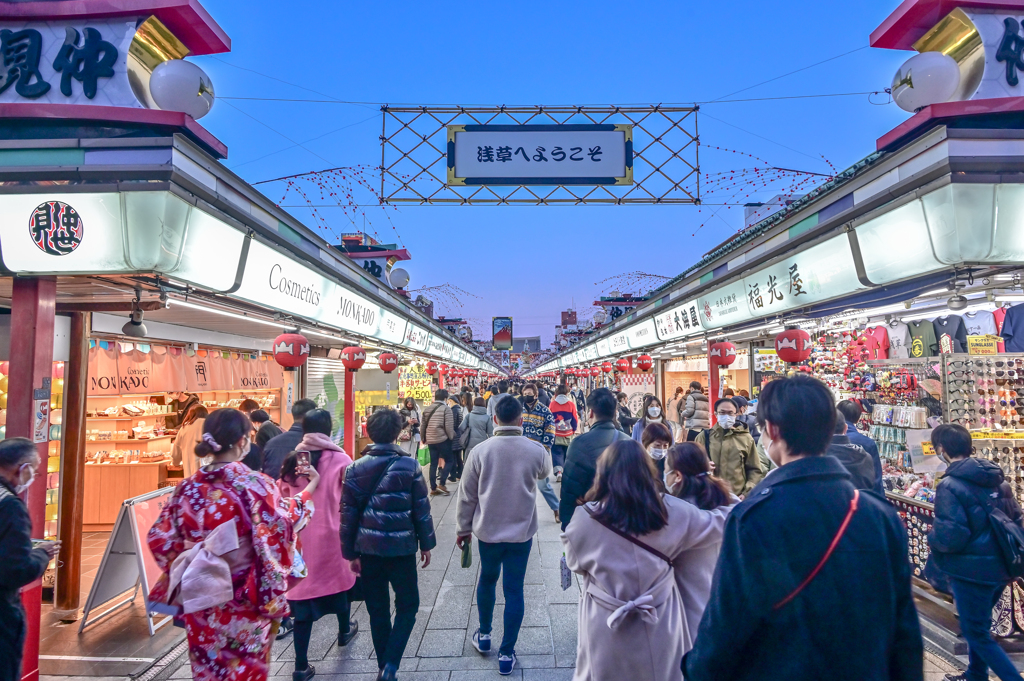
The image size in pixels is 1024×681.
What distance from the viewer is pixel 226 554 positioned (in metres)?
2.96

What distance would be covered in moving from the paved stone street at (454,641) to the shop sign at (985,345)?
20.3ft

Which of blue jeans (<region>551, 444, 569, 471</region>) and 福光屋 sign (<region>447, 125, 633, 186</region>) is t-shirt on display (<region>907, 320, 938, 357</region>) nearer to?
福光屋 sign (<region>447, 125, 633, 186</region>)

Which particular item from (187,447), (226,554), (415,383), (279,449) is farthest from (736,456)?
(415,383)

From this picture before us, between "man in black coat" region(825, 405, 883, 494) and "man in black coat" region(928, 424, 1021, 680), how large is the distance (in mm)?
827

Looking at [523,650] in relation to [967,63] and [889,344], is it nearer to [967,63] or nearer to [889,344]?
[967,63]

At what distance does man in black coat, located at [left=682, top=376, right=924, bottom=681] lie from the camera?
1.72 metres

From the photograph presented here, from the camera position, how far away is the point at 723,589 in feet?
5.93

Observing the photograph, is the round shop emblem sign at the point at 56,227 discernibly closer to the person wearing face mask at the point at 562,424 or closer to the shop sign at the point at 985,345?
the person wearing face mask at the point at 562,424

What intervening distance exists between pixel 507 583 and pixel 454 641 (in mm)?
987

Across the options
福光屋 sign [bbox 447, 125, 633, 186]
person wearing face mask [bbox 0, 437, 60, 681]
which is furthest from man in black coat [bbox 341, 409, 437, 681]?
福光屋 sign [bbox 447, 125, 633, 186]

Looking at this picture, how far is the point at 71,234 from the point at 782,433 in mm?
4825

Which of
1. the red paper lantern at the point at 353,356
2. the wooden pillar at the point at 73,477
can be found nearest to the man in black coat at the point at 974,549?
the wooden pillar at the point at 73,477

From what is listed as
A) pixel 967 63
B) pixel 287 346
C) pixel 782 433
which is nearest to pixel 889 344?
pixel 967 63

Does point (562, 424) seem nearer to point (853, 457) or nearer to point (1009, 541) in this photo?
point (853, 457)
